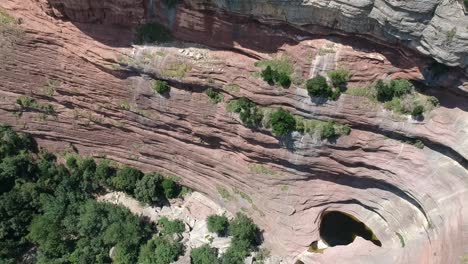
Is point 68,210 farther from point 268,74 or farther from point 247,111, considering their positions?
point 268,74

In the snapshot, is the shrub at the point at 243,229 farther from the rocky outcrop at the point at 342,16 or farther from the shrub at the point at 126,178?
the rocky outcrop at the point at 342,16

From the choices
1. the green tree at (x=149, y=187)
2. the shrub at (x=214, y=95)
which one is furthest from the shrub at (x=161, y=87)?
the green tree at (x=149, y=187)

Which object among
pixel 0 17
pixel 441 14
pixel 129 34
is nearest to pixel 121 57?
pixel 129 34

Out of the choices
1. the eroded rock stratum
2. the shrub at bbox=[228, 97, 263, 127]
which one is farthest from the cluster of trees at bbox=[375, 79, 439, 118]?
the shrub at bbox=[228, 97, 263, 127]

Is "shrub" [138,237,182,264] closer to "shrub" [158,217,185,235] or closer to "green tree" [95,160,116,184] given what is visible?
"shrub" [158,217,185,235]

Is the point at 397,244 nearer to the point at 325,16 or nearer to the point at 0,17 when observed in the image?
the point at 325,16

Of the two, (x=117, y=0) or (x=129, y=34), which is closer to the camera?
(x=117, y=0)
